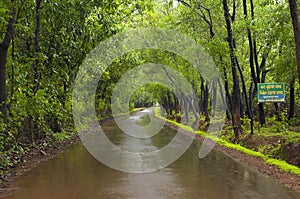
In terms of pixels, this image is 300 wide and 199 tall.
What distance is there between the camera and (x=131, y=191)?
814 centimetres

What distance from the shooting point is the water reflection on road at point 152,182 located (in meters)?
7.85

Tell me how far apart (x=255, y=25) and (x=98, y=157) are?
361 inches

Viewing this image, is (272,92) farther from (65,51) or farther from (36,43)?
(36,43)

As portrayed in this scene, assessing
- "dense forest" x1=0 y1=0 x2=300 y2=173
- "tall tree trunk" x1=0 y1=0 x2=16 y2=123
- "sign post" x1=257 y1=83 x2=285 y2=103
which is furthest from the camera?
"sign post" x1=257 y1=83 x2=285 y2=103

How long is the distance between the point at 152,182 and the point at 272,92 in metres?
7.45

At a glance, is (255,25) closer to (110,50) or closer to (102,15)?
(102,15)

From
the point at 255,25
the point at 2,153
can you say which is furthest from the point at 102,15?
the point at 2,153

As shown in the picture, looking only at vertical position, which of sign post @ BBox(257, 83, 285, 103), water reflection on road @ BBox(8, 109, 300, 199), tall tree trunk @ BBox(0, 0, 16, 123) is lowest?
water reflection on road @ BBox(8, 109, 300, 199)

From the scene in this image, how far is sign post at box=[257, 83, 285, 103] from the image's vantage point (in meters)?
13.7

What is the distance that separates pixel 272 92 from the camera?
13.9 m

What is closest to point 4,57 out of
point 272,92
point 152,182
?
point 152,182

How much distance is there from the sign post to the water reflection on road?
349 centimetres

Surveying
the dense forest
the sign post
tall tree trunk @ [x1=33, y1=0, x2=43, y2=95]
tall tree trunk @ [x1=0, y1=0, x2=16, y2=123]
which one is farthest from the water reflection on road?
the sign post

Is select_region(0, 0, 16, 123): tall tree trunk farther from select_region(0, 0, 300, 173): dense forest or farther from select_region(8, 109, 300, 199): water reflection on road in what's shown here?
select_region(8, 109, 300, 199): water reflection on road
